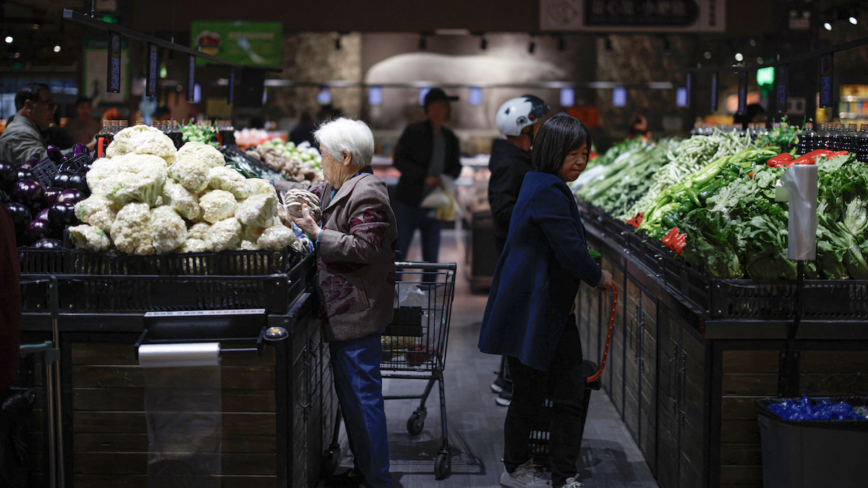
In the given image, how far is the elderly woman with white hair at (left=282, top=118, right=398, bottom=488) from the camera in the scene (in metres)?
3.10

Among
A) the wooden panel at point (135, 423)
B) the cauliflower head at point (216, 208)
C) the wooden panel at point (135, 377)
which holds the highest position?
the cauliflower head at point (216, 208)

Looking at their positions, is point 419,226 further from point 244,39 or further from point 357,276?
point 244,39

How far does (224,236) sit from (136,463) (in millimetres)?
954

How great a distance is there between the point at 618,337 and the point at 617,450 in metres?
0.79

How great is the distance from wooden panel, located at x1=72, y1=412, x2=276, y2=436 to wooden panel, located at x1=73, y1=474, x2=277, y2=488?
0.18 metres

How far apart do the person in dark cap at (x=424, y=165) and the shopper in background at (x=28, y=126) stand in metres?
2.87

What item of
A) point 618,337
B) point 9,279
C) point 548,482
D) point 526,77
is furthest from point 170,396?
point 526,77

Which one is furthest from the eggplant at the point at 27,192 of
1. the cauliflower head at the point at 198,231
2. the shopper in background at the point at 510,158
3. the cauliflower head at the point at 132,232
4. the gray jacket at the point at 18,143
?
the gray jacket at the point at 18,143

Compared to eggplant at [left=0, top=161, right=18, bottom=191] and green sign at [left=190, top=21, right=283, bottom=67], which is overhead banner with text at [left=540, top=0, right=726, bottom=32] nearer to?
green sign at [left=190, top=21, right=283, bottom=67]

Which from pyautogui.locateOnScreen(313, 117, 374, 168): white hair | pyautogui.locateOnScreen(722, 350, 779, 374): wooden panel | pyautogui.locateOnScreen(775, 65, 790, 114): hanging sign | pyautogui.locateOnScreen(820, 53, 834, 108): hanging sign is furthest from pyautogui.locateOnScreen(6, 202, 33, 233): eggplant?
pyautogui.locateOnScreen(775, 65, 790, 114): hanging sign

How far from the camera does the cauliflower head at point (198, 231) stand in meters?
2.91

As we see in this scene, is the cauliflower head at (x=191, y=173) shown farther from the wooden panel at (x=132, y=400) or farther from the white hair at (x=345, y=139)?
the wooden panel at (x=132, y=400)

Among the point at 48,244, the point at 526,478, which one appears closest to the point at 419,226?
the point at 526,478

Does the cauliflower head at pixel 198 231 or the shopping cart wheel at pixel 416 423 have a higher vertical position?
the cauliflower head at pixel 198 231
